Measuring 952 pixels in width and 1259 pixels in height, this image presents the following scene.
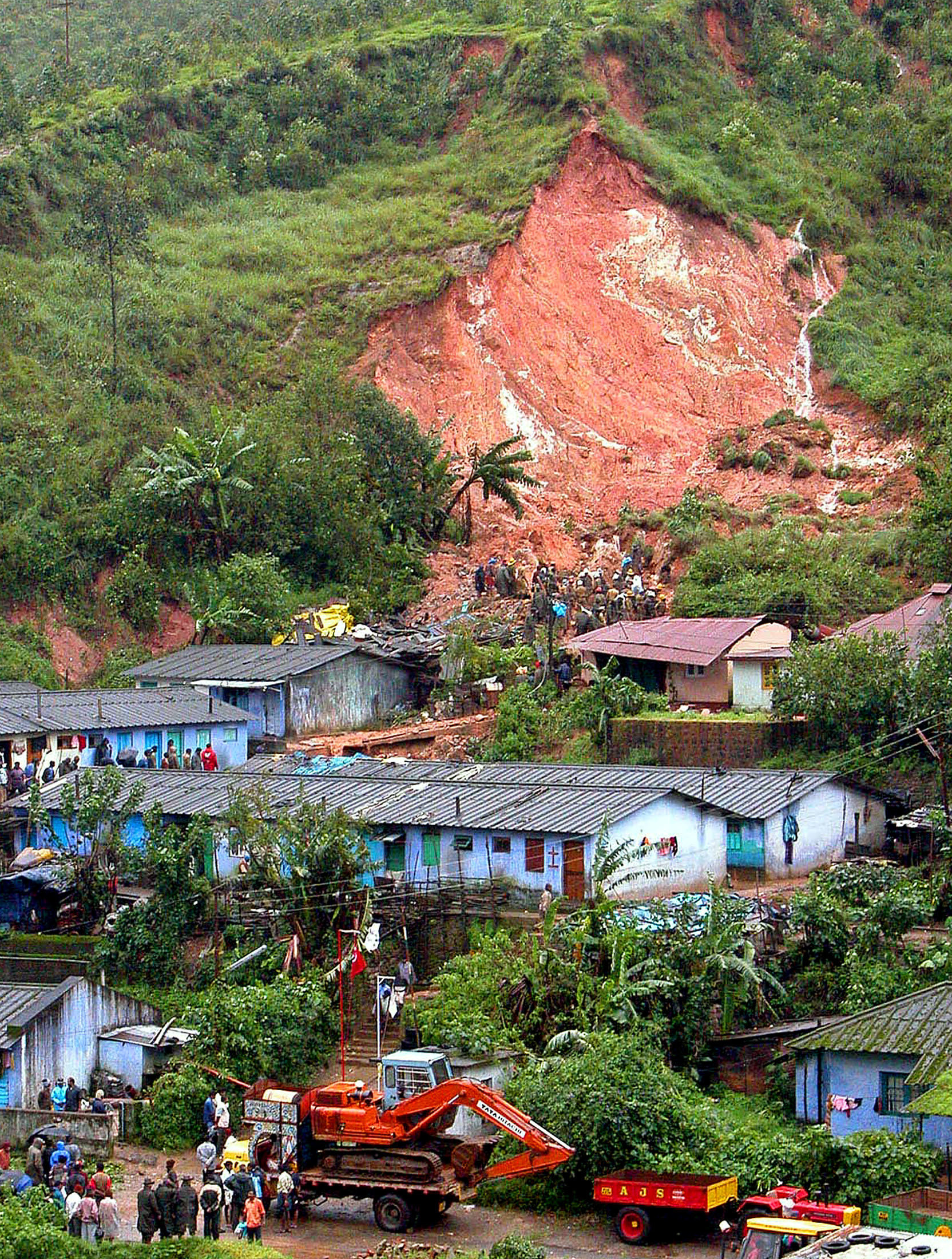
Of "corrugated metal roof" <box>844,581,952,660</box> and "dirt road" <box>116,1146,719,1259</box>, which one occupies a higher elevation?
"corrugated metal roof" <box>844,581,952,660</box>

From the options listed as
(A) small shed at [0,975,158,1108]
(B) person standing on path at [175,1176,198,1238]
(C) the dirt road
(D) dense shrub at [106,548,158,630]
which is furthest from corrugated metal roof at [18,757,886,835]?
(D) dense shrub at [106,548,158,630]

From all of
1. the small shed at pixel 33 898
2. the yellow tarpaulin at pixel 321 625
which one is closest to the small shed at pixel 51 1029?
the small shed at pixel 33 898

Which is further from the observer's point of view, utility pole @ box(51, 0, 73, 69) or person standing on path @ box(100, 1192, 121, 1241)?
utility pole @ box(51, 0, 73, 69)

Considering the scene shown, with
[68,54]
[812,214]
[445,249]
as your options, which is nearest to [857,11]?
[812,214]

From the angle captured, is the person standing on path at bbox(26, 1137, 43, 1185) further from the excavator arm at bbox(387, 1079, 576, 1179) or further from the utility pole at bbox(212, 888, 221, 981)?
the utility pole at bbox(212, 888, 221, 981)

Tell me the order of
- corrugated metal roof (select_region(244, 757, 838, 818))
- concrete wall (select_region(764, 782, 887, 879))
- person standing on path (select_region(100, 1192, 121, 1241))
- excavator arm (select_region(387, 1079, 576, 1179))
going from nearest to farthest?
person standing on path (select_region(100, 1192, 121, 1241)) → excavator arm (select_region(387, 1079, 576, 1179)) → corrugated metal roof (select_region(244, 757, 838, 818)) → concrete wall (select_region(764, 782, 887, 879))
